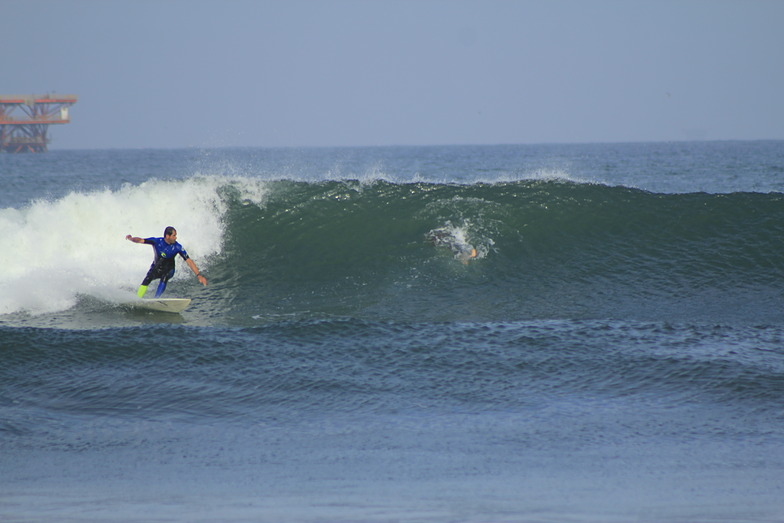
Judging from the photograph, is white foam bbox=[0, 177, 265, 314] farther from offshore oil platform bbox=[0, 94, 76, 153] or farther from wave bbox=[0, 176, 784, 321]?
offshore oil platform bbox=[0, 94, 76, 153]

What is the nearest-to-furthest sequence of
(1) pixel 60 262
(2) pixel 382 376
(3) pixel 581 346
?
(2) pixel 382 376 → (3) pixel 581 346 → (1) pixel 60 262

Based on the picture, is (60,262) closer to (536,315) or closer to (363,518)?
(536,315)

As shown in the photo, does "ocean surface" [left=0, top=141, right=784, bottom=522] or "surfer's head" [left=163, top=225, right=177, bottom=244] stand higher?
"surfer's head" [left=163, top=225, right=177, bottom=244]

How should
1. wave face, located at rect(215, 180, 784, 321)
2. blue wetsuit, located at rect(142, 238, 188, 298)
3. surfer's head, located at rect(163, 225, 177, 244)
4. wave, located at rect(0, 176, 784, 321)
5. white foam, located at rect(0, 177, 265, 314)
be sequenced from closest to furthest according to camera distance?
surfer's head, located at rect(163, 225, 177, 244) < blue wetsuit, located at rect(142, 238, 188, 298) < wave face, located at rect(215, 180, 784, 321) < wave, located at rect(0, 176, 784, 321) < white foam, located at rect(0, 177, 265, 314)

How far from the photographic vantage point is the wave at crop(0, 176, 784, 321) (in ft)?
42.1

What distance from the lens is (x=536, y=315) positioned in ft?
39.1

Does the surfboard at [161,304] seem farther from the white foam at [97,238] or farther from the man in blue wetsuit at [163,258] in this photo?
the white foam at [97,238]

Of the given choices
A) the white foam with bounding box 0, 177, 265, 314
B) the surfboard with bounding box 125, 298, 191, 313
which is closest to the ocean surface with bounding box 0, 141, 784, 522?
the white foam with bounding box 0, 177, 265, 314

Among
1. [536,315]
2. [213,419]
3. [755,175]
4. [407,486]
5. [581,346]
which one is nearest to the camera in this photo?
[407,486]

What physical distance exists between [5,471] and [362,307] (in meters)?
6.74

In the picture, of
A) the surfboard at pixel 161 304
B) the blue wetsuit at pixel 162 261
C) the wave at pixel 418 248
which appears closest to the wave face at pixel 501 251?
the wave at pixel 418 248

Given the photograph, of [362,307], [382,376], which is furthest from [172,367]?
[362,307]

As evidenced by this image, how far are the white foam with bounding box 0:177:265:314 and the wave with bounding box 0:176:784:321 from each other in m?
0.04

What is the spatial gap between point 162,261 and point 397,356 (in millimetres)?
4700
